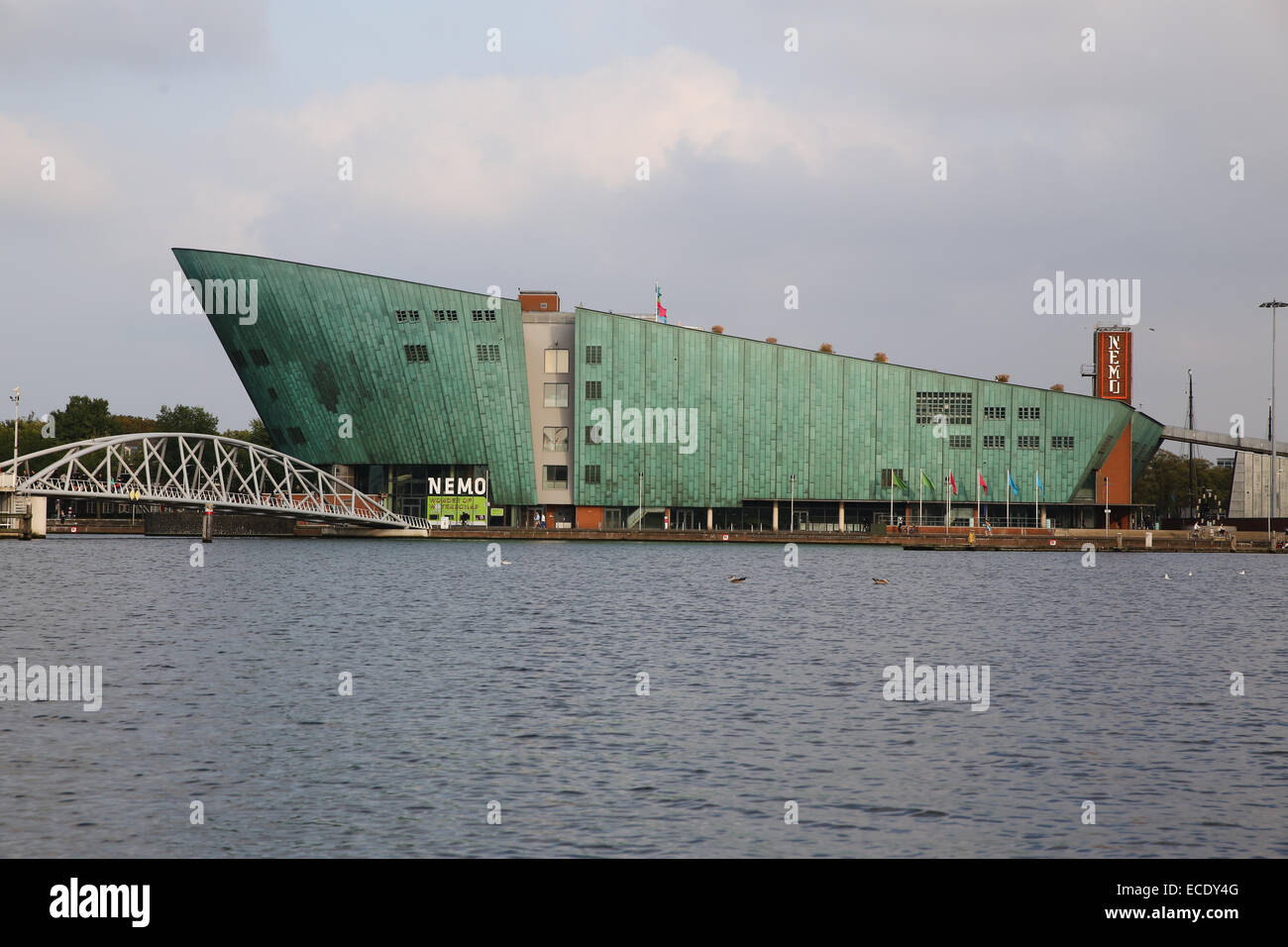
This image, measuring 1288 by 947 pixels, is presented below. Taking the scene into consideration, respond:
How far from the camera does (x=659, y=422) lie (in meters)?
123

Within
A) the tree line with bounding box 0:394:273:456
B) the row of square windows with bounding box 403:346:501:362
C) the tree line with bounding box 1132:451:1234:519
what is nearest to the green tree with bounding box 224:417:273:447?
the tree line with bounding box 0:394:273:456

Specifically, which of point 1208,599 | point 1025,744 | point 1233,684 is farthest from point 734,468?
point 1025,744

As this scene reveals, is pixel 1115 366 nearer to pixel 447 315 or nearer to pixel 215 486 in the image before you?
pixel 447 315

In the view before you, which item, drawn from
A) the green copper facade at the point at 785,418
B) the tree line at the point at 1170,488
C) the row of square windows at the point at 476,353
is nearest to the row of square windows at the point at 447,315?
the row of square windows at the point at 476,353

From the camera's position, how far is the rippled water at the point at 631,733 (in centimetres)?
1644

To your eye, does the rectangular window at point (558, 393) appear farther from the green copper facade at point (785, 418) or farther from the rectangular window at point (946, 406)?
the rectangular window at point (946, 406)

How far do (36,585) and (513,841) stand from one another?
1988 inches

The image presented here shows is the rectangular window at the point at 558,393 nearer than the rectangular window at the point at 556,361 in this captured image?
No

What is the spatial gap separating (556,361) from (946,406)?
3663 centimetres

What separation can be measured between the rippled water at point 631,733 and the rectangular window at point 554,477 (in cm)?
7243

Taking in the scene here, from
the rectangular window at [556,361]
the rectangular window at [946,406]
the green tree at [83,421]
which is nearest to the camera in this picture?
the rectangular window at [946,406]

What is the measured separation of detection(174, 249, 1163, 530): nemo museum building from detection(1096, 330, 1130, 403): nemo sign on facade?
16.0m

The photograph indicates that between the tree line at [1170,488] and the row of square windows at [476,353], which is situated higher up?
the row of square windows at [476,353]

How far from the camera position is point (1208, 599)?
2493 inches
